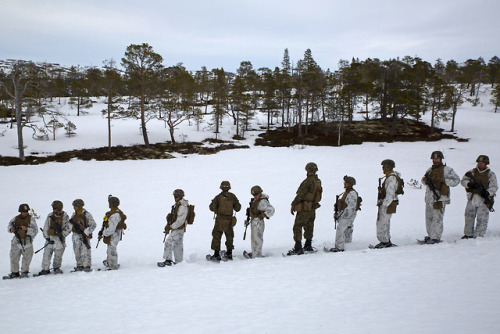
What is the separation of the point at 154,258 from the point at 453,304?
7.50m

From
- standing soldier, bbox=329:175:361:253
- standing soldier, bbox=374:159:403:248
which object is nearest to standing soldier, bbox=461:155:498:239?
standing soldier, bbox=374:159:403:248

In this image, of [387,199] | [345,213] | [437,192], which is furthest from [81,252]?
[437,192]

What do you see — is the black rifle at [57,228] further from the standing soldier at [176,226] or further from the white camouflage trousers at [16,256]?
the standing soldier at [176,226]

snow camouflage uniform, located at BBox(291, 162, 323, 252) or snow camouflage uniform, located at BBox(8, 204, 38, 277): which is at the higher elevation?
snow camouflage uniform, located at BBox(291, 162, 323, 252)

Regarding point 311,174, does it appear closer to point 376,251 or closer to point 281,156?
point 376,251

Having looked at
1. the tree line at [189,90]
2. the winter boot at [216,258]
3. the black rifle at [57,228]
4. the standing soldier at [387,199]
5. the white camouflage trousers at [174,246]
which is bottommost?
the winter boot at [216,258]

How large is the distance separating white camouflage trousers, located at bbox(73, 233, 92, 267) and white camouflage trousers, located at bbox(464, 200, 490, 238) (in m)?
10.3

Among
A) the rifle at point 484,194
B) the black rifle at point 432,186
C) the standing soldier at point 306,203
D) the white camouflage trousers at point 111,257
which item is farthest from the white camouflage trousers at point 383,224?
the white camouflage trousers at point 111,257

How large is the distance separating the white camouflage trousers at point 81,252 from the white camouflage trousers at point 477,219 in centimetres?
1029

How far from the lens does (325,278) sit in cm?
506

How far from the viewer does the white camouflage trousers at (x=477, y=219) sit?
23.5ft

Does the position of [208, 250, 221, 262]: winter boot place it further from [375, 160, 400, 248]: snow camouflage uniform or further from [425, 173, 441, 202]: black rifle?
[425, 173, 441, 202]: black rifle

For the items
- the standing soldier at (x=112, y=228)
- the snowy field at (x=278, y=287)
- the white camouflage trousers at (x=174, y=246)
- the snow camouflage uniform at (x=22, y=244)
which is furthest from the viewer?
the white camouflage trousers at (x=174, y=246)

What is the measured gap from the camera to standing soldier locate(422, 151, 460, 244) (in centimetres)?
693
